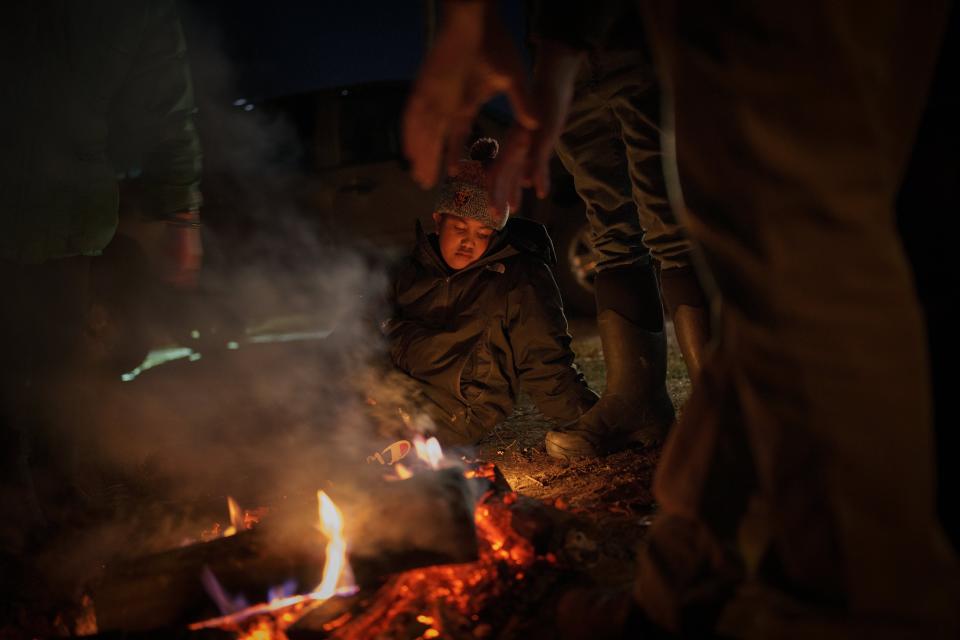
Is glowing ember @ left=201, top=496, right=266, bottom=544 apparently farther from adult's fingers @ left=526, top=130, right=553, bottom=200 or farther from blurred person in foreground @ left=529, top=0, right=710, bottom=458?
adult's fingers @ left=526, top=130, right=553, bottom=200

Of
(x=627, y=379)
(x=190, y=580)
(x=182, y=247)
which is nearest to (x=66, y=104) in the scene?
(x=182, y=247)

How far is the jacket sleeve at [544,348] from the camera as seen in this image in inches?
125

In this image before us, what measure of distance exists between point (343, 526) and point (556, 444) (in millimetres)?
1372

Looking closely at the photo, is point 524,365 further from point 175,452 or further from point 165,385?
point 165,385

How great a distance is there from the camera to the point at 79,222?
266cm

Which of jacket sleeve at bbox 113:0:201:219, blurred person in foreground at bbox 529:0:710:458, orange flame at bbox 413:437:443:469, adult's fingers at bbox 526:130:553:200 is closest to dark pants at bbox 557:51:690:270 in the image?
blurred person in foreground at bbox 529:0:710:458

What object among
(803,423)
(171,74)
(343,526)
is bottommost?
(343,526)

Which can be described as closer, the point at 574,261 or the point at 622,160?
the point at 622,160

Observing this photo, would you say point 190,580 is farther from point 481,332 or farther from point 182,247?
point 182,247

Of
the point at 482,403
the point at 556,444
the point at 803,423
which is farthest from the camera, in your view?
the point at 482,403

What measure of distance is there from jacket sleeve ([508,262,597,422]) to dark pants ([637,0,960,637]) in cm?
212

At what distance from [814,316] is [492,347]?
231 cm

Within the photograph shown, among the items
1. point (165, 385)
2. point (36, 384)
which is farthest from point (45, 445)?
point (165, 385)

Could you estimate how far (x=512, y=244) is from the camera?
3.29 m
